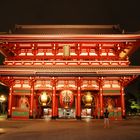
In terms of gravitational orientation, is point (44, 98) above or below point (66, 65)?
below

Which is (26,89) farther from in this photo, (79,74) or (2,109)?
(2,109)

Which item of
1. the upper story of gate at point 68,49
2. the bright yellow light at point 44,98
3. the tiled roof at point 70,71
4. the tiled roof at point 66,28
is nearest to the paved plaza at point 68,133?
the tiled roof at point 70,71

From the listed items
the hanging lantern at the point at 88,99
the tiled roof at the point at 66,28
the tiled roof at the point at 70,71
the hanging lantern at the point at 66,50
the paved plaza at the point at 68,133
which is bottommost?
the paved plaza at the point at 68,133

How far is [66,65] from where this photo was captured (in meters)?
28.5

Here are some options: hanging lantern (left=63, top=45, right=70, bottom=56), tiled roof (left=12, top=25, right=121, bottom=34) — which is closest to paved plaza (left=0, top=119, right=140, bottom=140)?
hanging lantern (left=63, top=45, right=70, bottom=56)

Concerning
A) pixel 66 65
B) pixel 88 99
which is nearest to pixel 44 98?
pixel 66 65

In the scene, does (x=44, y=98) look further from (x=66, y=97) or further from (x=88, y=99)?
(x=88, y=99)

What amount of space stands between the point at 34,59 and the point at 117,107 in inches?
505

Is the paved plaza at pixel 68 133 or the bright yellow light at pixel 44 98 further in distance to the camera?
the bright yellow light at pixel 44 98

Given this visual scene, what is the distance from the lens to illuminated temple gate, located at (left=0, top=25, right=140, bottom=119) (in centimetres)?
2716

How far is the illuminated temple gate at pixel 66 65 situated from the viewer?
27.2m

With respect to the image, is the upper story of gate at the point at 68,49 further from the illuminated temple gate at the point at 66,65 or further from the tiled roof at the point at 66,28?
the tiled roof at the point at 66,28

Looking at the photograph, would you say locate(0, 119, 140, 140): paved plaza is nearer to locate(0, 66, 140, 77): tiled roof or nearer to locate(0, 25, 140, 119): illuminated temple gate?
locate(0, 66, 140, 77): tiled roof

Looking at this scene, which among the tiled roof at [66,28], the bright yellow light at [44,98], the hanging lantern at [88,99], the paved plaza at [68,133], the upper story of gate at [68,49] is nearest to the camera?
the paved plaza at [68,133]
